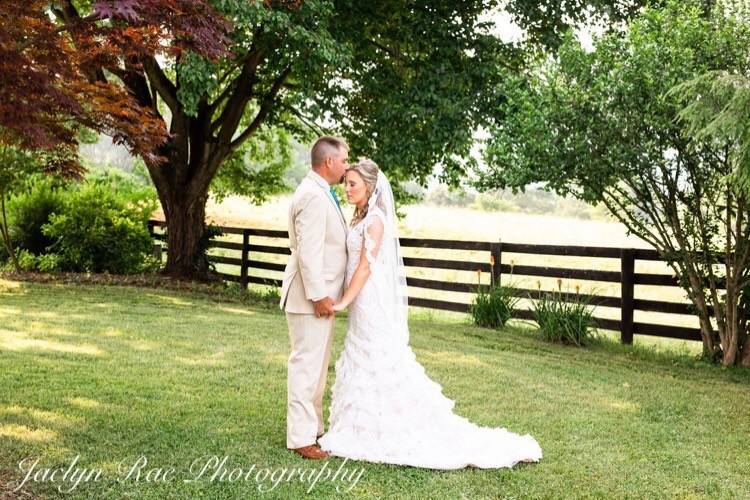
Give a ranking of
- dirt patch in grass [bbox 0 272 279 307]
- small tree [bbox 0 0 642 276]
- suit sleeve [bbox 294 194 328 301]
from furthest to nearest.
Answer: dirt patch in grass [bbox 0 272 279 307], small tree [bbox 0 0 642 276], suit sleeve [bbox 294 194 328 301]

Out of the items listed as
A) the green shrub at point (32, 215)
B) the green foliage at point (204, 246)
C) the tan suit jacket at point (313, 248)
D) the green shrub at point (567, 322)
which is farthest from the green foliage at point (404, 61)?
the green shrub at point (32, 215)

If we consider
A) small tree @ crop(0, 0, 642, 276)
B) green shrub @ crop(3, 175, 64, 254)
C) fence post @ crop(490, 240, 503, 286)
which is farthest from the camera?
green shrub @ crop(3, 175, 64, 254)

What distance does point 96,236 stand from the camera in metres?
16.8

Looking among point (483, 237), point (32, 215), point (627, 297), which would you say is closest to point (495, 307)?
point (627, 297)

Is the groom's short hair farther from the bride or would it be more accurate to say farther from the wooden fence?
the wooden fence

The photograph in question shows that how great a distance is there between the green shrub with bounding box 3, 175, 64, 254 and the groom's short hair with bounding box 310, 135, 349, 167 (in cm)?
1453

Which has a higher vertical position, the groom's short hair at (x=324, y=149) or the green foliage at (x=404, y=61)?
the green foliage at (x=404, y=61)

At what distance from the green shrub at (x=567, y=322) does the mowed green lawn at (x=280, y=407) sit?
283mm

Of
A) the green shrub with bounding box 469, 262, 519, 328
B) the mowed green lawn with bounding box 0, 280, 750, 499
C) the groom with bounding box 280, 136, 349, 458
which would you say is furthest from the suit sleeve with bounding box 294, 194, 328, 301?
the green shrub with bounding box 469, 262, 519, 328

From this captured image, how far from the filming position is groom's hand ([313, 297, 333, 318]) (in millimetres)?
4918

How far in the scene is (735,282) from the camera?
9312 mm

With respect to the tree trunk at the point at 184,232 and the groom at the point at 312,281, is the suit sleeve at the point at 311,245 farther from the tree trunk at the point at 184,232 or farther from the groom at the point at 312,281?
the tree trunk at the point at 184,232

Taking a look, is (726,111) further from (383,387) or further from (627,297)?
(627,297)

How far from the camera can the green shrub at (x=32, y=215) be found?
58.8ft
